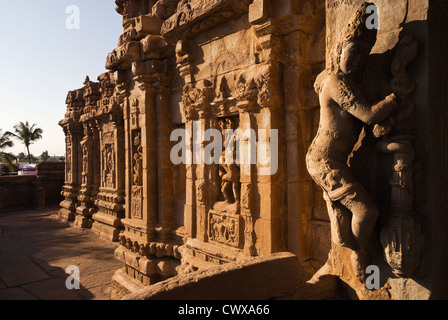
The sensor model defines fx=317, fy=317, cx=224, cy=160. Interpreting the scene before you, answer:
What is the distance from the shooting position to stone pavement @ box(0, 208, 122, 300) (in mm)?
5979

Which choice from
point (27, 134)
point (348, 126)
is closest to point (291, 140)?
point (348, 126)

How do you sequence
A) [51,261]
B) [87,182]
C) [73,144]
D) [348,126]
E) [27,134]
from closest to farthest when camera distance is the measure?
[348,126] < [51,261] < [87,182] < [73,144] < [27,134]

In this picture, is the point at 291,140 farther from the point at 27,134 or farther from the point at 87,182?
the point at 27,134

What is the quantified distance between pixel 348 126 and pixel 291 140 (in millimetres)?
1491

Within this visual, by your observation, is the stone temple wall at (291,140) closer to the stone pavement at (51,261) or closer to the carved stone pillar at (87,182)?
the stone pavement at (51,261)

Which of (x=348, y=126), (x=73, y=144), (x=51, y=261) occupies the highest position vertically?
(x=73, y=144)

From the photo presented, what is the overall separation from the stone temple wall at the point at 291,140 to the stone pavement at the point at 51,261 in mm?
635

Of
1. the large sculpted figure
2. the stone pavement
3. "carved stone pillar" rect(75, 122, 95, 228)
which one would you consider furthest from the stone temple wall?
"carved stone pillar" rect(75, 122, 95, 228)

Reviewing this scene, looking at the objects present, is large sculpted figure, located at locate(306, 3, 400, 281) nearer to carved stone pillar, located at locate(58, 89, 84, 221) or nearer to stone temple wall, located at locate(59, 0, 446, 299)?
stone temple wall, located at locate(59, 0, 446, 299)

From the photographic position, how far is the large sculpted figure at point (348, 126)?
2.35m

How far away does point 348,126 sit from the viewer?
254cm

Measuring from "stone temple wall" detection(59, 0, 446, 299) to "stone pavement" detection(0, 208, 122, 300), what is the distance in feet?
2.08
